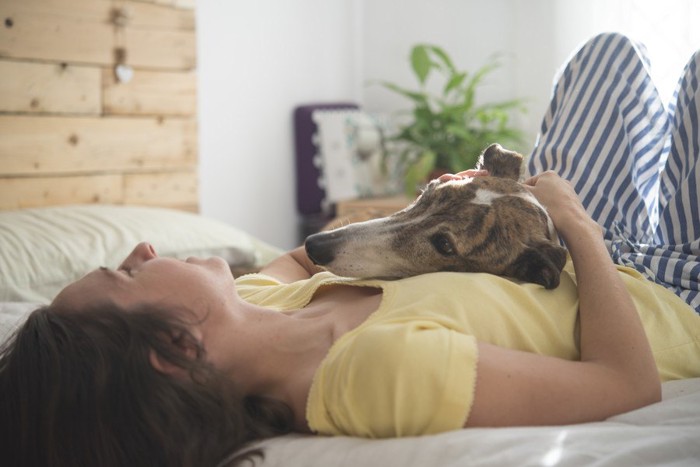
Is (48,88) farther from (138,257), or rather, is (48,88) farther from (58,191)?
(138,257)

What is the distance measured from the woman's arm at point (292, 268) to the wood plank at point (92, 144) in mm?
1433

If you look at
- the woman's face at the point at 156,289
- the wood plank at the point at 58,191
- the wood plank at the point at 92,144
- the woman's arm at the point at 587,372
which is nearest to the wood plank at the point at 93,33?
the wood plank at the point at 92,144

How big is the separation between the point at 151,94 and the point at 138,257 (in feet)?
6.96

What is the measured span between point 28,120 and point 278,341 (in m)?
2.03

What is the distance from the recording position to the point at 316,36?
15.3 ft

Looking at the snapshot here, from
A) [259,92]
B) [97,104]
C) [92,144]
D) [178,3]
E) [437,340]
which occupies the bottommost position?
[437,340]

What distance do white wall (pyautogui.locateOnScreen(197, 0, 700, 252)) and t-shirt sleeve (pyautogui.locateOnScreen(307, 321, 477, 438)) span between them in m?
2.80

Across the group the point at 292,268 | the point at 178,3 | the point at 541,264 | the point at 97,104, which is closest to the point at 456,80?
the point at 178,3

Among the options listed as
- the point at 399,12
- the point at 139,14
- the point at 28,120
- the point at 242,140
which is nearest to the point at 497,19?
the point at 399,12

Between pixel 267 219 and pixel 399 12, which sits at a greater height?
pixel 399 12

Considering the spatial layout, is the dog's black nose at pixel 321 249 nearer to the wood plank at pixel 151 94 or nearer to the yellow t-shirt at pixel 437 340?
the yellow t-shirt at pixel 437 340

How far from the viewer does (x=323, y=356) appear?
118cm

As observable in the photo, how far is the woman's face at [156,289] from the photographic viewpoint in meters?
1.19

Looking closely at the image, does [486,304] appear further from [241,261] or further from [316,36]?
[316,36]
